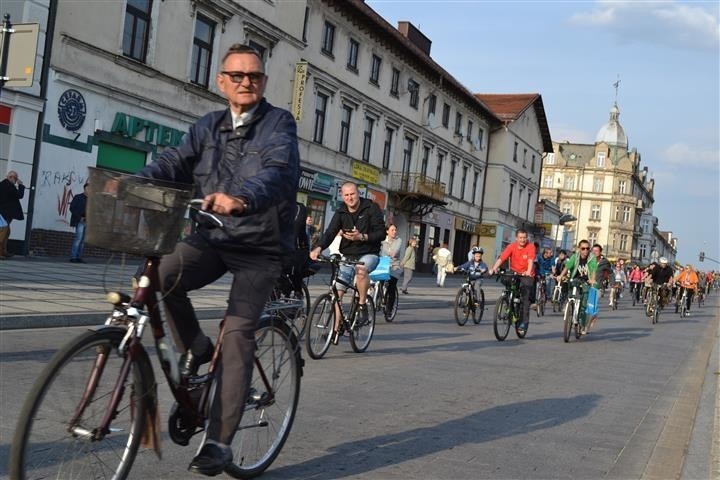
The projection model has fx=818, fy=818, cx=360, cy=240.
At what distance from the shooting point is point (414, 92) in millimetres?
39156

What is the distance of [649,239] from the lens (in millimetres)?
135750

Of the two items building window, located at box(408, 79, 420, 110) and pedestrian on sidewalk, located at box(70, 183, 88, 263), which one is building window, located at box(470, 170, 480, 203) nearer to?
building window, located at box(408, 79, 420, 110)

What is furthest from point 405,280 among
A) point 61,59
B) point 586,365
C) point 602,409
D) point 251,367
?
point 251,367

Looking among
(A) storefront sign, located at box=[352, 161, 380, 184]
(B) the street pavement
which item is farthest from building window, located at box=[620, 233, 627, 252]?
(B) the street pavement

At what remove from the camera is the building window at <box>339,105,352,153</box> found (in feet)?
108

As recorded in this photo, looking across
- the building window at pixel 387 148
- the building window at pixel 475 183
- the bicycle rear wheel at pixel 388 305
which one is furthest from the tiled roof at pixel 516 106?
the bicycle rear wheel at pixel 388 305

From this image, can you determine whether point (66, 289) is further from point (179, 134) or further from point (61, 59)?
point (179, 134)

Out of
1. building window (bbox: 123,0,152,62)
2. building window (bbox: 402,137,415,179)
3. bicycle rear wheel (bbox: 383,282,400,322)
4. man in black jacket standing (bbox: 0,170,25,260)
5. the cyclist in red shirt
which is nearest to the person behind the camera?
the cyclist in red shirt

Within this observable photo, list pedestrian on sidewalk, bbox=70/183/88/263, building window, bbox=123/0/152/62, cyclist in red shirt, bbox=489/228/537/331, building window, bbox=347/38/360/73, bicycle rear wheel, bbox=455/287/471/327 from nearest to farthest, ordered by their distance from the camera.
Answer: cyclist in red shirt, bbox=489/228/537/331 < bicycle rear wheel, bbox=455/287/471/327 < pedestrian on sidewalk, bbox=70/183/88/263 < building window, bbox=123/0/152/62 < building window, bbox=347/38/360/73

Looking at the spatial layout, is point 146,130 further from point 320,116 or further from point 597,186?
point 597,186

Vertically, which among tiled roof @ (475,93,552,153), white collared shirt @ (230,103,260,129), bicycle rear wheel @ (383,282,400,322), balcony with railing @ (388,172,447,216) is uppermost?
tiled roof @ (475,93,552,153)

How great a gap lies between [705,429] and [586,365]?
14.3ft

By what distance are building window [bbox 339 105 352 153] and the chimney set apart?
10498 millimetres

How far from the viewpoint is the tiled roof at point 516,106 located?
52.7m
